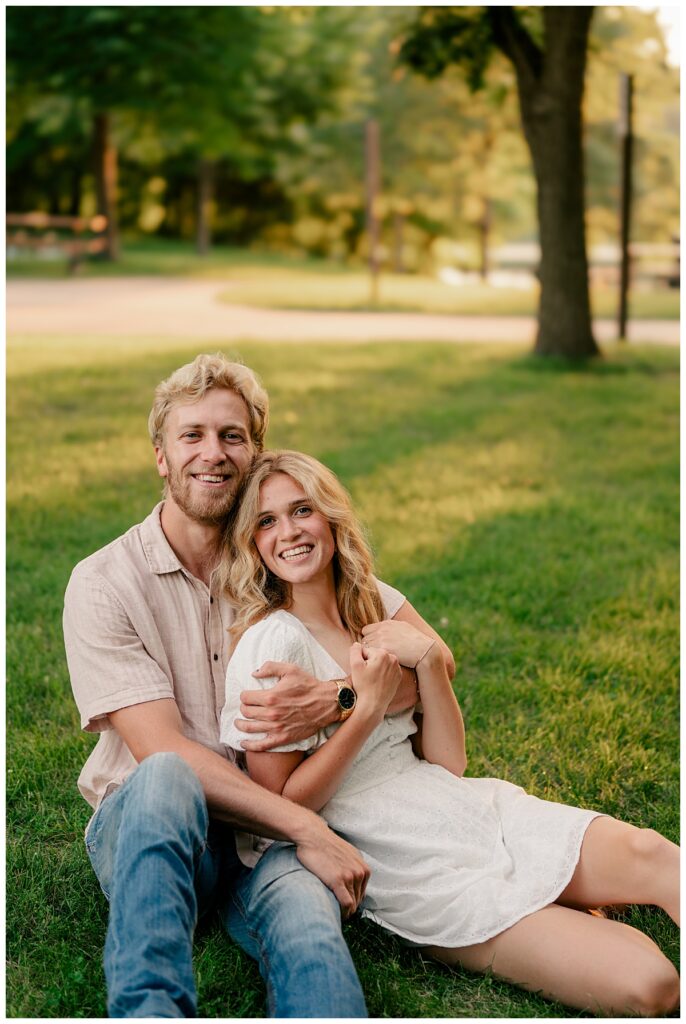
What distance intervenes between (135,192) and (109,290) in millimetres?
21948

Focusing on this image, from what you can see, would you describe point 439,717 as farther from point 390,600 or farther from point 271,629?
point 271,629

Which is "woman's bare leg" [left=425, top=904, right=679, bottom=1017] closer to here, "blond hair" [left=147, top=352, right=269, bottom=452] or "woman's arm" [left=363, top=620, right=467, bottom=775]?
"woman's arm" [left=363, top=620, right=467, bottom=775]

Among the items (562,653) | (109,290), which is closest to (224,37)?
(109,290)

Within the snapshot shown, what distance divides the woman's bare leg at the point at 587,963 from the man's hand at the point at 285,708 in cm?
69

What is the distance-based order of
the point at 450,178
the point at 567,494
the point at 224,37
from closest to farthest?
the point at 567,494 < the point at 224,37 < the point at 450,178

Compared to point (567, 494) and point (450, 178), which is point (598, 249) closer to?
point (450, 178)

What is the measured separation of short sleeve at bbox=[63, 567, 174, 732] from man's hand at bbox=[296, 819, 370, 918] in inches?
21.3

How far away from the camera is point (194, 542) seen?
327 cm

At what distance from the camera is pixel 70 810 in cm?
388

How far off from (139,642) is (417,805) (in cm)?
83

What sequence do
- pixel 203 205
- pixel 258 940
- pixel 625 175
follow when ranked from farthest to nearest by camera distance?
pixel 203 205, pixel 625 175, pixel 258 940

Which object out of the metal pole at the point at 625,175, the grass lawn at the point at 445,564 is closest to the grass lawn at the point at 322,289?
the metal pole at the point at 625,175

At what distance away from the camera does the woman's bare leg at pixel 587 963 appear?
9.16 ft

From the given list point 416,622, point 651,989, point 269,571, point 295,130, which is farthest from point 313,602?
point 295,130
